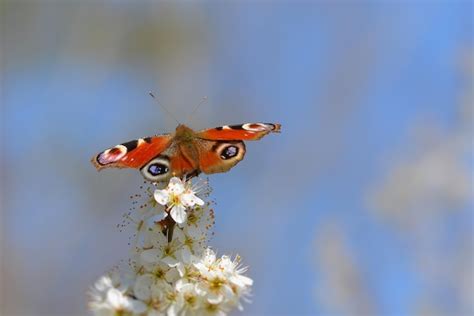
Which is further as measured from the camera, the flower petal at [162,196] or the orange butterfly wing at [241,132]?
the orange butterfly wing at [241,132]

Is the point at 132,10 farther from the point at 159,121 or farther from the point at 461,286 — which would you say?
the point at 461,286

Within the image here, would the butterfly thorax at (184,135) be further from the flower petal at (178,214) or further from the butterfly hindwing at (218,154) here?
the flower petal at (178,214)

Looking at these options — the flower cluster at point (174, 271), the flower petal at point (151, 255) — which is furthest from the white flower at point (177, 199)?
the flower petal at point (151, 255)

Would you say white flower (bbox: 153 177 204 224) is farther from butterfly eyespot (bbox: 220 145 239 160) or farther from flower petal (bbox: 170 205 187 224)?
butterfly eyespot (bbox: 220 145 239 160)

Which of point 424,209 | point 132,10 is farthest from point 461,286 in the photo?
point 132,10

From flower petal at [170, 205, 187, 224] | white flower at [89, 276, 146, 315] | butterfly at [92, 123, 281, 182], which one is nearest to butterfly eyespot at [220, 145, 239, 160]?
butterfly at [92, 123, 281, 182]

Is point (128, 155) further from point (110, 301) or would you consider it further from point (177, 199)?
point (110, 301)
